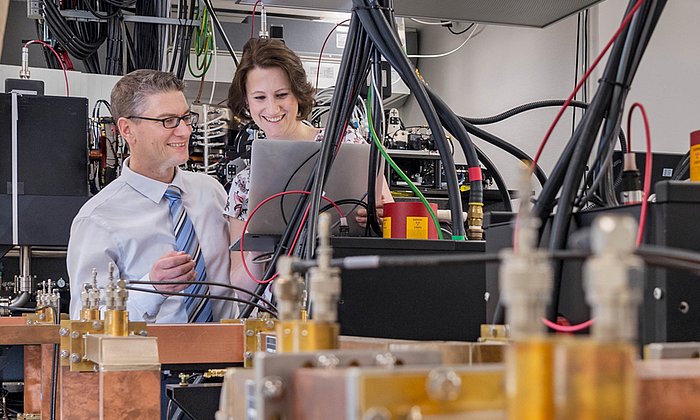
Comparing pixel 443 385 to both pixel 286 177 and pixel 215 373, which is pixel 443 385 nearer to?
pixel 215 373

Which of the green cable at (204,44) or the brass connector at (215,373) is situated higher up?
the green cable at (204,44)

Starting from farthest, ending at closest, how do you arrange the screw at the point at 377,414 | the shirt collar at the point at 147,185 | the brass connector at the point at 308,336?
the shirt collar at the point at 147,185, the brass connector at the point at 308,336, the screw at the point at 377,414

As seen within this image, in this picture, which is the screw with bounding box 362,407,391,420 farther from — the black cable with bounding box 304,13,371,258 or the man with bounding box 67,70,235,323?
the man with bounding box 67,70,235,323

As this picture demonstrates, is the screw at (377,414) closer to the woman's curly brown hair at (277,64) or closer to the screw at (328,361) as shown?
the screw at (328,361)

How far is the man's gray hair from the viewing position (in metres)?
2.64

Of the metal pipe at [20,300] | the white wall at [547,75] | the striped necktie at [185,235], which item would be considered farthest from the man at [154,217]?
the white wall at [547,75]

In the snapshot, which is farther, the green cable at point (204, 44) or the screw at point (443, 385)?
the green cable at point (204, 44)

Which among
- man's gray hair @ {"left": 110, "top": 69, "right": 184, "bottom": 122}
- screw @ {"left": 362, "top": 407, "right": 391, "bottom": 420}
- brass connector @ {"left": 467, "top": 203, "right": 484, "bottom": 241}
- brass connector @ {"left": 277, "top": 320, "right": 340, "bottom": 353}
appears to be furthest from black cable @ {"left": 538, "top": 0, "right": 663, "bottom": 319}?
man's gray hair @ {"left": 110, "top": 69, "right": 184, "bottom": 122}

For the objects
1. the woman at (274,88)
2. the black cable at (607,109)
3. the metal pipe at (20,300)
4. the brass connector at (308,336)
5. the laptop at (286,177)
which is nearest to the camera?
the brass connector at (308,336)

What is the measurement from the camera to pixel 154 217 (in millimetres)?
2436

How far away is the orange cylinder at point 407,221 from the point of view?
5.14ft

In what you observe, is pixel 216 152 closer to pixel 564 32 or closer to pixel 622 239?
pixel 564 32

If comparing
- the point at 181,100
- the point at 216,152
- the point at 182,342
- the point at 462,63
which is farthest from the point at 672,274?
the point at 462,63

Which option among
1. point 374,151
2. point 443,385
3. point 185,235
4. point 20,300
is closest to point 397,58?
point 374,151
